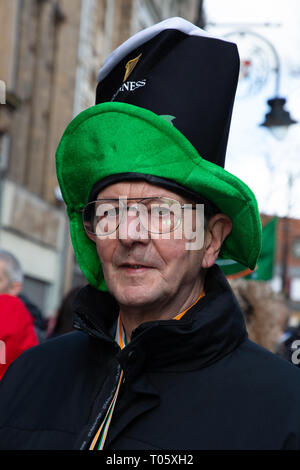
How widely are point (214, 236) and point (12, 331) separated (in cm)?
84

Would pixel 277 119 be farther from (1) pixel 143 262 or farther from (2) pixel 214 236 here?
(1) pixel 143 262

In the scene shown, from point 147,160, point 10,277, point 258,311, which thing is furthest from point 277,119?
point 147,160

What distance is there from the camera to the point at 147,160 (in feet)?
6.85

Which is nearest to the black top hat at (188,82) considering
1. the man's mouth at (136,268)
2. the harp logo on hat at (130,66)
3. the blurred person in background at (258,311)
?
the harp logo on hat at (130,66)

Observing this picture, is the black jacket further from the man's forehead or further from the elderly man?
the man's forehead

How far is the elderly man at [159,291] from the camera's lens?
75.0 inches

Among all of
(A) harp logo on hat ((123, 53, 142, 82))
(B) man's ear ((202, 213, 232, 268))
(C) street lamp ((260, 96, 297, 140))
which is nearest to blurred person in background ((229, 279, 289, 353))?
(B) man's ear ((202, 213, 232, 268))

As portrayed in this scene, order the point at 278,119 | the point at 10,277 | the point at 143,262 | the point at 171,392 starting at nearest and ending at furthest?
the point at 171,392, the point at 143,262, the point at 10,277, the point at 278,119

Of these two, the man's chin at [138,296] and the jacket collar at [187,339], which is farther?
the man's chin at [138,296]

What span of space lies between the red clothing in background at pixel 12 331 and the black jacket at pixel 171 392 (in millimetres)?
263

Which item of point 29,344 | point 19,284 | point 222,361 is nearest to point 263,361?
point 222,361

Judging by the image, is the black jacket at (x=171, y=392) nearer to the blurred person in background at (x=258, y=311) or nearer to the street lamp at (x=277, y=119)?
the blurred person in background at (x=258, y=311)

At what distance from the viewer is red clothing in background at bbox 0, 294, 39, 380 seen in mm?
2484
